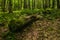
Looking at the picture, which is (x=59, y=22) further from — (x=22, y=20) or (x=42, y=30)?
(x=22, y=20)

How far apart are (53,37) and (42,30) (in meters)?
1.30

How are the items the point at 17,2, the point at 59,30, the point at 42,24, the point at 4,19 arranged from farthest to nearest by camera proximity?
the point at 17,2 < the point at 4,19 < the point at 42,24 < the point at 59,30

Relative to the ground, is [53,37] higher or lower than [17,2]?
lower

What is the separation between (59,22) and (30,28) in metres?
2.80

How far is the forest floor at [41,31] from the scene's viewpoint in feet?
34.7

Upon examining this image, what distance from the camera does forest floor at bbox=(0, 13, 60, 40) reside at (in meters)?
10.6

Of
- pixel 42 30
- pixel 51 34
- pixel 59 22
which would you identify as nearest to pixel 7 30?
pixel 42 30

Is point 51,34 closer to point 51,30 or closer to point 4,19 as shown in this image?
point 51,30

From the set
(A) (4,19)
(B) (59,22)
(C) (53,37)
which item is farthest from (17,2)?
(C) (53,37)

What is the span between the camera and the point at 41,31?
1123cm

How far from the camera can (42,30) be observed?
1136cm

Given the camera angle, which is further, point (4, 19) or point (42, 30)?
point (4, 19)

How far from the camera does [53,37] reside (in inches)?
410

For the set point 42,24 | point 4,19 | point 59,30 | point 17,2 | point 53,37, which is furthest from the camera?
point 17,2
